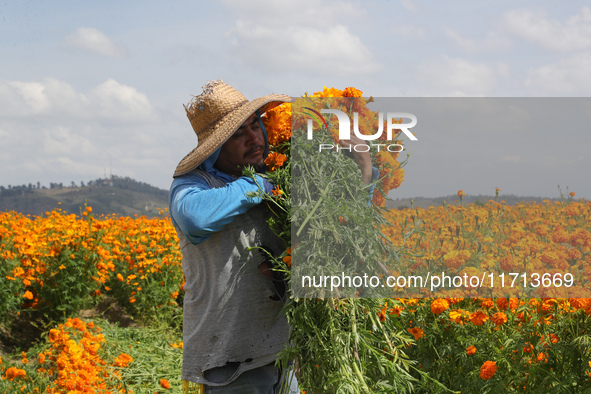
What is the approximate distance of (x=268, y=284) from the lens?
198 centimetres

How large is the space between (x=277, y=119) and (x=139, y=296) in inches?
158

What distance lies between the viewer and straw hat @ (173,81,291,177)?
1965 mm

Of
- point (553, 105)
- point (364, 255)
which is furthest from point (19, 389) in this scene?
point (553, 105)

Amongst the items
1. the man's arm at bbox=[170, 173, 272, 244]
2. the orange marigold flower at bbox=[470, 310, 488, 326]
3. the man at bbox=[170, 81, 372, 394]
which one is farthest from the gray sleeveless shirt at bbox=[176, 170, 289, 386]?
the orange marigold flower at bbox=[470, 310, 488, 326]

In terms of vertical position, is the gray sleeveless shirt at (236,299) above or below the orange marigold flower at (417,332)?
above

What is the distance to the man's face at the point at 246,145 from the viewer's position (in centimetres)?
201

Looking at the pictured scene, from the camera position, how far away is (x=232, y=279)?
6.42 feet

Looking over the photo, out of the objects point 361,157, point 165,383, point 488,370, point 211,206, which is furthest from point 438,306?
point 165,383

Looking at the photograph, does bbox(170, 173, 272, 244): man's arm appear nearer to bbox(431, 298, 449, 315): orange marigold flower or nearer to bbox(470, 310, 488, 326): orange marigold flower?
bbox(431, 298, 449, 315): orange marigold flower

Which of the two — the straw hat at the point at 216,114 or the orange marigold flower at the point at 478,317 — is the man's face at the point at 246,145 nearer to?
the straw hat at the point at 216,114

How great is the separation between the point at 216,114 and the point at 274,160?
0.32m

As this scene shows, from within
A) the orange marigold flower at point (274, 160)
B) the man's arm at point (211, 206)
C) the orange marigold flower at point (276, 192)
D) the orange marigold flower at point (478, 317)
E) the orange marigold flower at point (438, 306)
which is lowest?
the orange marigold flower at point (478, 317)

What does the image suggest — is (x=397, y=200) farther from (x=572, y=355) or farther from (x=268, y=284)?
(x=572, y=355)

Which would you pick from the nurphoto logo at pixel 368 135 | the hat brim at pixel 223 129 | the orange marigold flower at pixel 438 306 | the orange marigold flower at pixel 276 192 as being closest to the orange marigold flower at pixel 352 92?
the nurphoto logo at pixel 368 135
